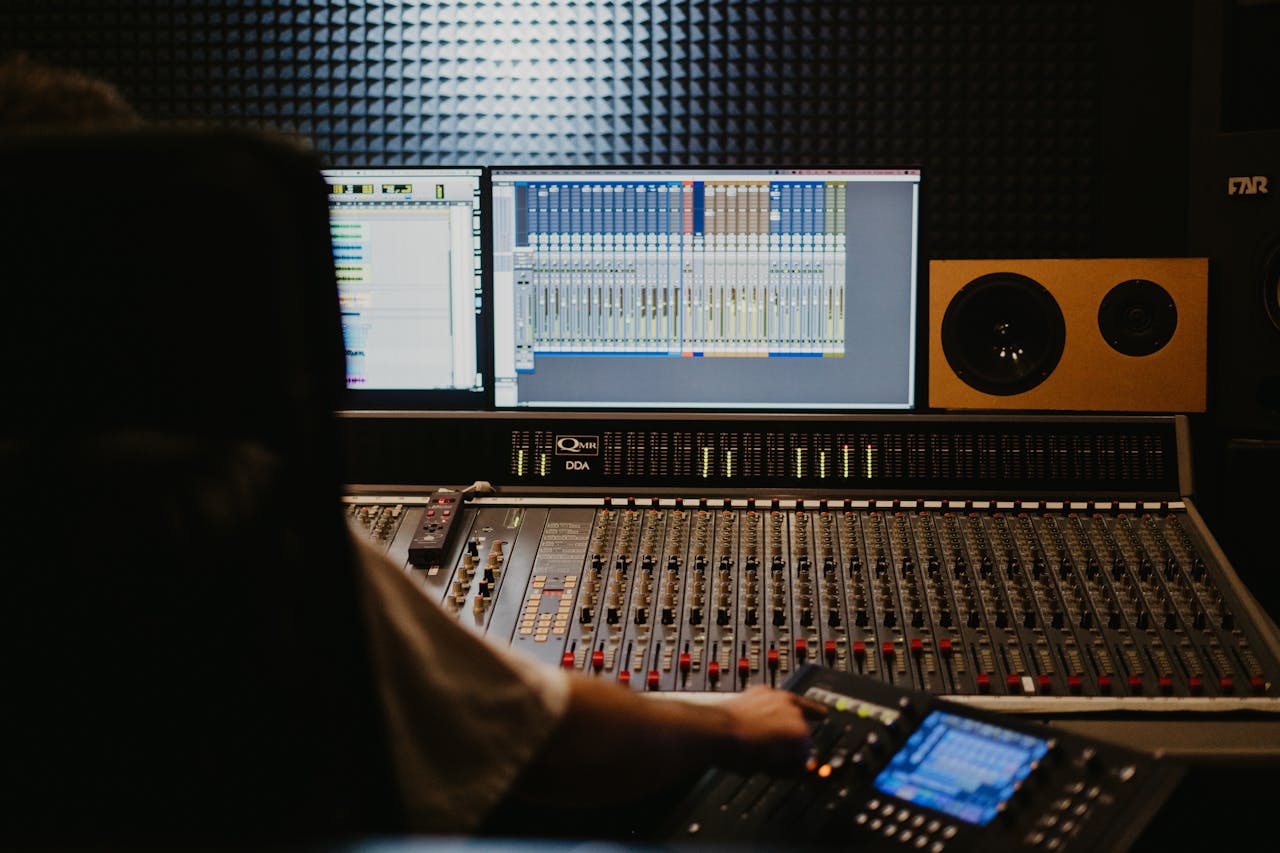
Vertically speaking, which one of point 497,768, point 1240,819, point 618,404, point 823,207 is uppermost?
point 823,207

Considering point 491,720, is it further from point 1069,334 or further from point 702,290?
point 1069,334

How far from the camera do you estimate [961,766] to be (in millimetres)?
1006

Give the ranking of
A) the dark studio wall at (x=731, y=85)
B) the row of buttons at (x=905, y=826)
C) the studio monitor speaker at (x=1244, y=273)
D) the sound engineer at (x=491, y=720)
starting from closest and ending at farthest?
the sound engineer at (x=491, y=720), the row of buttons at (x=905, y=826), the studio monitor speaker at (x=1244, y=273), the dark studio wall at (x=731, y=85)

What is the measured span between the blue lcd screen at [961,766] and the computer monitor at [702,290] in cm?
90

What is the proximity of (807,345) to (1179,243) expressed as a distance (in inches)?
48.1

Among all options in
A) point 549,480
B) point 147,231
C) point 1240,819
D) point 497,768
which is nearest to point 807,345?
point 549,480

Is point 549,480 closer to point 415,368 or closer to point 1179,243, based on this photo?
point 415,368

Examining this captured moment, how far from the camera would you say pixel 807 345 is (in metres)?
1.89

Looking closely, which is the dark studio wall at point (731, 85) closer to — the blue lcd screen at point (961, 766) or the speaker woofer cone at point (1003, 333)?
the speaker woofer cone at point (1003, 333)

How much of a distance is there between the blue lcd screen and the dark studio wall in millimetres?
1778

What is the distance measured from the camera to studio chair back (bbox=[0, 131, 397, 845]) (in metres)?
0.53

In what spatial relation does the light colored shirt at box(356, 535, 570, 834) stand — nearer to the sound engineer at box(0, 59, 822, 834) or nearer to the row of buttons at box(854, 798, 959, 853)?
the sound engineer at box(0, 59, 822, 834)

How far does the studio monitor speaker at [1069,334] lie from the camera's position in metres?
1.84

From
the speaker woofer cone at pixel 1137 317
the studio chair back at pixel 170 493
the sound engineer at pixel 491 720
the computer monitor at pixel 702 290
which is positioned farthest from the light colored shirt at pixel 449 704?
the speaker woofer cone at pixel 1137 317
